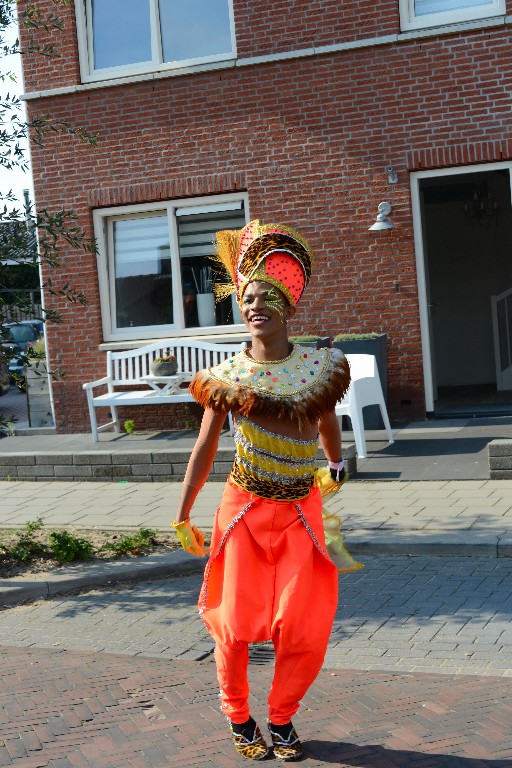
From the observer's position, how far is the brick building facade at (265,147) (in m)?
12.5

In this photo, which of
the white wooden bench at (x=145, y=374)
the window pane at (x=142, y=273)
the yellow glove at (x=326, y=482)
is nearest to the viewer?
the yellow glove at (x=326, y=482)

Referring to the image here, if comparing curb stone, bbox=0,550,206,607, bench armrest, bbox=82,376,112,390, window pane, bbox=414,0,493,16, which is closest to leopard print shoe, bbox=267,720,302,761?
curb stone, bbox=0,550,206,607

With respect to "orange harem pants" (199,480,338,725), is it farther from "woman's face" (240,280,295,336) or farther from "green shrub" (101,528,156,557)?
"green shrub" (101,528,156,557)

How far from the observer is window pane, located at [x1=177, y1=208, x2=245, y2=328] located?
13867 mm

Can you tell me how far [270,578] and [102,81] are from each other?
35.1 feet

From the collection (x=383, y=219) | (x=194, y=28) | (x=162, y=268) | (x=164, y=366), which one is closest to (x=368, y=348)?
(x=383, y=219)

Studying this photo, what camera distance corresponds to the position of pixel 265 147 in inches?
522

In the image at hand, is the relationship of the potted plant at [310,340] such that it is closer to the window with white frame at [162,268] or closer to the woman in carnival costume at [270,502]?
the window with white frame at [162,268]

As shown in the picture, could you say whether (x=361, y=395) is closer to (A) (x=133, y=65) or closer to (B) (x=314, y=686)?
(A) (x=133, y=65)

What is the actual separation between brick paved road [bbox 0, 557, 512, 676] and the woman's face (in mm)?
1921

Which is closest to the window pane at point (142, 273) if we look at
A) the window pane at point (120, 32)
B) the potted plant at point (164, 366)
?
the potted plant at point (164, 366)

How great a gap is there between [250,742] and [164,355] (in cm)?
957

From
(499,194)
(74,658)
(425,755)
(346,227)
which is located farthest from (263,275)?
(499,194)

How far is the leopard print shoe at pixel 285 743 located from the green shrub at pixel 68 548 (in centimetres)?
369
